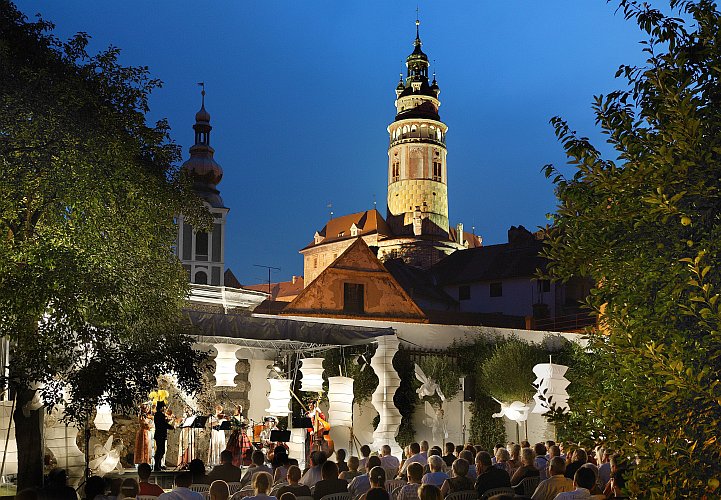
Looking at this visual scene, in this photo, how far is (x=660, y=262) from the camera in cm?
439

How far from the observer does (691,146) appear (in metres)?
4.20

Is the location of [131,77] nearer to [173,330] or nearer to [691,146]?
[173,330]

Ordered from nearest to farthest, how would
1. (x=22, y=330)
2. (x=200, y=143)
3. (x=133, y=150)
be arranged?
(x=22, y=330), (x=133, y=150), (x=200, y=143)

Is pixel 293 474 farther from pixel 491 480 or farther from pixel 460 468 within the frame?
pixel 491 480

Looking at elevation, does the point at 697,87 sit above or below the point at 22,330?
above

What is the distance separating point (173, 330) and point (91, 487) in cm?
414

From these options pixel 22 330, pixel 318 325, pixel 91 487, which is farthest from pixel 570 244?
pixel 318 325

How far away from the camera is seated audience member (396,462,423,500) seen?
9797 mm

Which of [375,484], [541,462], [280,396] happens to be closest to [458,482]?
[375,484]

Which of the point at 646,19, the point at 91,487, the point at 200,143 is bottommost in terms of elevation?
the point at 91,487

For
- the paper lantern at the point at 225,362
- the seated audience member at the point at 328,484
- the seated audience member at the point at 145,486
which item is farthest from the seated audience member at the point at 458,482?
the paper lantern at the point at 225,362

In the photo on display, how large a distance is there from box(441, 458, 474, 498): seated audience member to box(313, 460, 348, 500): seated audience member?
1.19 meters

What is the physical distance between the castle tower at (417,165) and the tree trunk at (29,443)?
80.4 metres

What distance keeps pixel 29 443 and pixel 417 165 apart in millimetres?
84380
